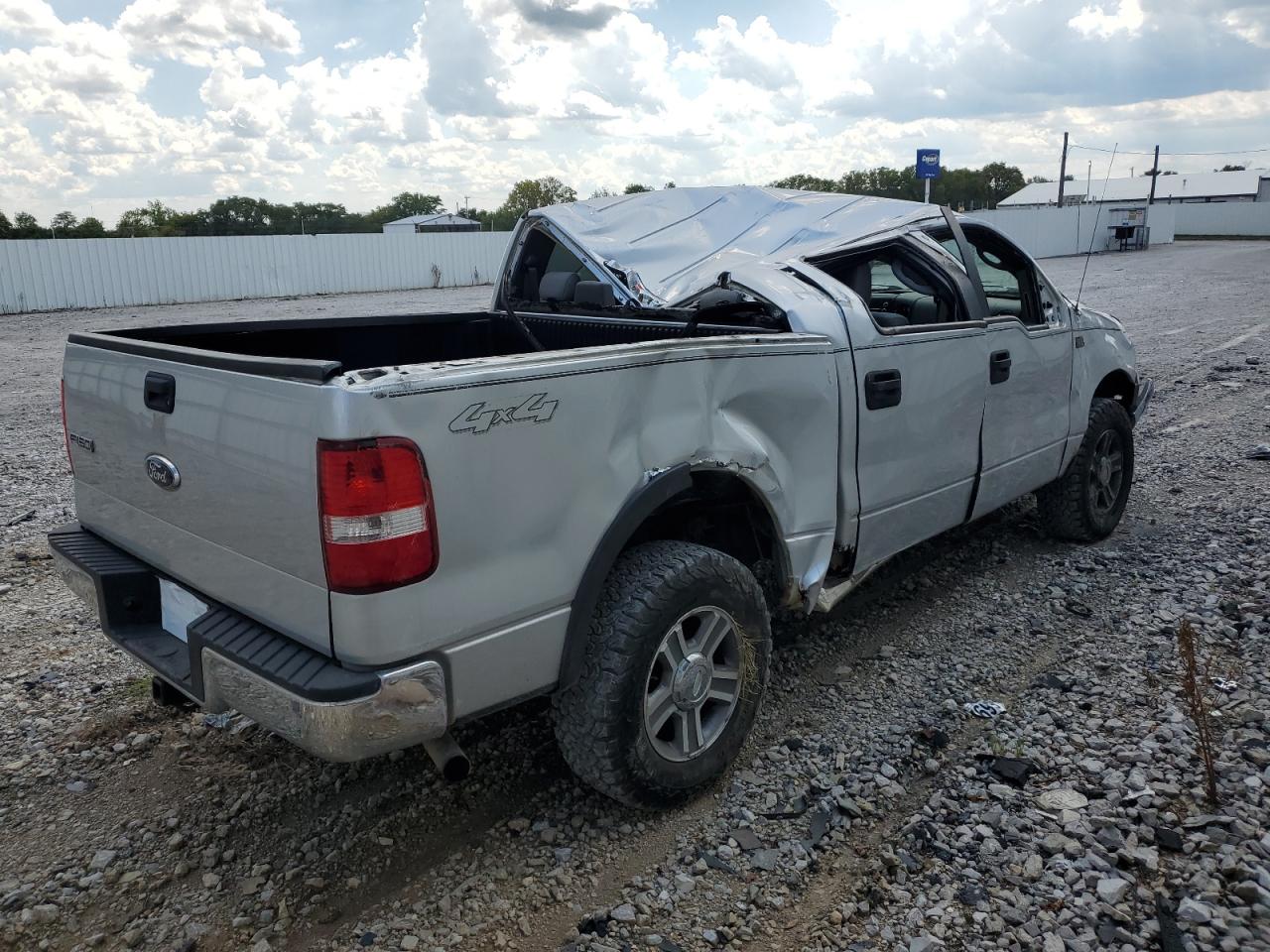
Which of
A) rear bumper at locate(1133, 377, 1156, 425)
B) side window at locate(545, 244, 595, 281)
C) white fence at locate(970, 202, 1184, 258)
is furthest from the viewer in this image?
white fence at locate(970, 202, 1184, 258)

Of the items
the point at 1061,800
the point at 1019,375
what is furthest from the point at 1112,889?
the point at 1019,375

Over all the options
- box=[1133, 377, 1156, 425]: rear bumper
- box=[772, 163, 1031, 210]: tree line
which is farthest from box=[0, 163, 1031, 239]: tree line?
box=[1133, 377, 1156, 425]: rear bumper

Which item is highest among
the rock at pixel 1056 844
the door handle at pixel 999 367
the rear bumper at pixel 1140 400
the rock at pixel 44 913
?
the door handle at pixel 999 367

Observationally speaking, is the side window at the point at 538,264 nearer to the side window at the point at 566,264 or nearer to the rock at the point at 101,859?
the side window at the point at 566,264

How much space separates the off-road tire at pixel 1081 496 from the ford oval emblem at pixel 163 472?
14.6ft

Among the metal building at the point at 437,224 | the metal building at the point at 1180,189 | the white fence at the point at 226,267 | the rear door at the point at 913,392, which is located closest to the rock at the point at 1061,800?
the rear door at the point at 913,392

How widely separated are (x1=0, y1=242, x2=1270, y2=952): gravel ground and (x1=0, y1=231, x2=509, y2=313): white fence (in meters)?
23.5

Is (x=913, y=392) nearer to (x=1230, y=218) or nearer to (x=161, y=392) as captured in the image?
(x=161, y=392)

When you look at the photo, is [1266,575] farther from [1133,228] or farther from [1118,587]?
[1133,228]

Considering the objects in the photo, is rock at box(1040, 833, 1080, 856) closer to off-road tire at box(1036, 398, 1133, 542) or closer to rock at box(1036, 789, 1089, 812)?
rock at box(1036, 789, 1089, 812)

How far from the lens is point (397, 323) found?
4.53m

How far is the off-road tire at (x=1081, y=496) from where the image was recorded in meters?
5.38

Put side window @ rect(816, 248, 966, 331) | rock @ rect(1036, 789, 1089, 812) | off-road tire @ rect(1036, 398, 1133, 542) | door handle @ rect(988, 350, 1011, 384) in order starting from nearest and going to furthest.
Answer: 1. rock @ rect(1036, 789, 1089, 812)
2. side window @ rect(816, 248, 966, 331)
3. door handle @ rect(988, 350, 1011, 384)
4. off-road tire @ rect(1036, 398, 1133, 542)

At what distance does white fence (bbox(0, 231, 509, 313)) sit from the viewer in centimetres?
2458
